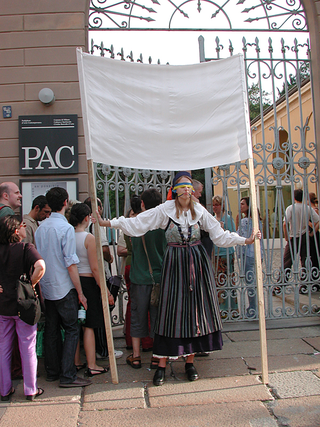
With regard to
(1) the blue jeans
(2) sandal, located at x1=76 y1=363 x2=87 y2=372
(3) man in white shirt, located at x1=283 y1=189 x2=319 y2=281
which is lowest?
(2) sandal, located at x1=76 y1=363 x2=87 y2=372

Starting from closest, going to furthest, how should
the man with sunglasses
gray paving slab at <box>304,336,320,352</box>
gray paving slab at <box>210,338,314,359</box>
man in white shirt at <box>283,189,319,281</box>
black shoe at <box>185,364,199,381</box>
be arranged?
black shoe at <box>185,364,199,381</box>, the man with sunglasses, gray paving slab at <box>210,338,314,359</box>, gray paving slab at <box>304,336,320,352</box>, man in white shirt at <box>283,189,319,281</box>

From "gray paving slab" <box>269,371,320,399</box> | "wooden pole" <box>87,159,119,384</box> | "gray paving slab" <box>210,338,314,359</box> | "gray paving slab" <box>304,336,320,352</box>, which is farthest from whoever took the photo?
"gray paving slab" <box>304,336,320,352</box>

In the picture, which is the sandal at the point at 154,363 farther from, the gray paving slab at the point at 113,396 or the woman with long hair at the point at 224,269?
the woman with long hair at the point at 224,269

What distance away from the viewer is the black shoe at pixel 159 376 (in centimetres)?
341

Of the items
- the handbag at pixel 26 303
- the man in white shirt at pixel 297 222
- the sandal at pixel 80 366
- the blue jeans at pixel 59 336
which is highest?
the man in white shirt at pixel 297 222

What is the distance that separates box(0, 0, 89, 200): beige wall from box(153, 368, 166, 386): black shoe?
2.23 metres

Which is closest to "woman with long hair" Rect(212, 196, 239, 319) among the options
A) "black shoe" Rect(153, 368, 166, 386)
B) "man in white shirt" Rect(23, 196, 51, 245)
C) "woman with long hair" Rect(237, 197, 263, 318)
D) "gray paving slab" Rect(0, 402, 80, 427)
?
"woman with long hair" Rect(237, 197, 263, 318)

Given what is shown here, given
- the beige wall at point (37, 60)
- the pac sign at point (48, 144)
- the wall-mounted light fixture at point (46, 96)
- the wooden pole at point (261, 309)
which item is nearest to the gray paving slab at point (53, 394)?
the wooden pole at point (261, 309)

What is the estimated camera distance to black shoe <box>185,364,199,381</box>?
347 cm

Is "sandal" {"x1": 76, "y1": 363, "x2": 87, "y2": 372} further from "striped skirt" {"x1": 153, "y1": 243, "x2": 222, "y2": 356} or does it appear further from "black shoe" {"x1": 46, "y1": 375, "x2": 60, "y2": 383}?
"striped skirt" {"x1": 153, "y1": 243, "x2": 222, "y2": 356}

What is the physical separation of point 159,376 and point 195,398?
0.40 meters

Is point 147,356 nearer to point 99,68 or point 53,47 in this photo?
point 99,68

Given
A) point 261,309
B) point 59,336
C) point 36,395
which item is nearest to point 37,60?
point 59,336

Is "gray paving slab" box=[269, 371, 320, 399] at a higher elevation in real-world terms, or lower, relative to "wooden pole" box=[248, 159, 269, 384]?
lower
